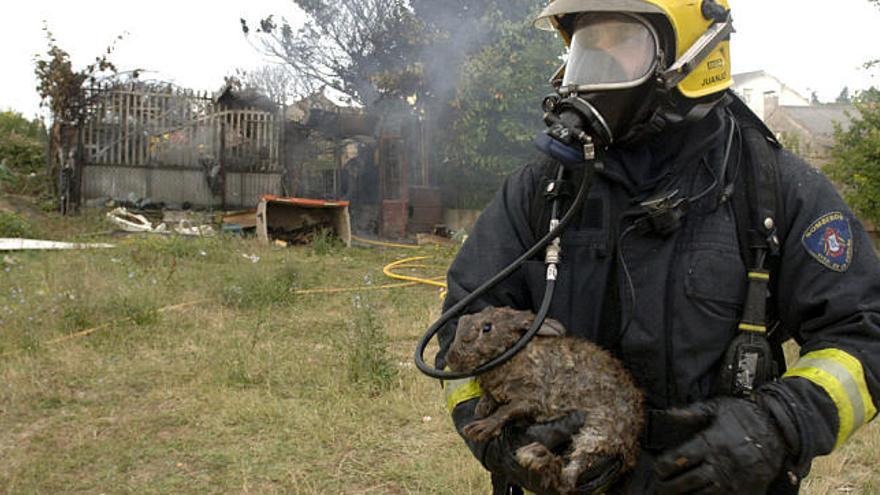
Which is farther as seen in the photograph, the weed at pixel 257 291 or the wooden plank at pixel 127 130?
the wooden plank at pixel 127 130

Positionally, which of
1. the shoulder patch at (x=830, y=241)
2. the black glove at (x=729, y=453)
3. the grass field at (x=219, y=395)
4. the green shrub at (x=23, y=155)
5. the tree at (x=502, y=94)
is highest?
the tree at (x=502, y=94)

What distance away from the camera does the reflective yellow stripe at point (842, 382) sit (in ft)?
4.70

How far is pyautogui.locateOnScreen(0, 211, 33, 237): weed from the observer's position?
1074 centimetres

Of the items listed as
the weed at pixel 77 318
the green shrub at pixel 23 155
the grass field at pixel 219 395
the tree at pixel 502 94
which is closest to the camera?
the grass field at pixel 219 395

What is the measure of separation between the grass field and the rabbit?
6.34 feet

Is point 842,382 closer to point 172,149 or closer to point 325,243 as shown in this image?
point 325,243

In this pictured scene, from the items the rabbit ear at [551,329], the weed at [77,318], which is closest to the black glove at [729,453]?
the rabbit ear at [551,329]

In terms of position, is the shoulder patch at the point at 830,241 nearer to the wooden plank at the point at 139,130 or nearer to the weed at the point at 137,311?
the weed at the point at 137,311

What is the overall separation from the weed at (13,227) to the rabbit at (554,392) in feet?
36.7

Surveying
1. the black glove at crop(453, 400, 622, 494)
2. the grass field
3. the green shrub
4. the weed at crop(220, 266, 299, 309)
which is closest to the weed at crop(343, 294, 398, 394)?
the grass field

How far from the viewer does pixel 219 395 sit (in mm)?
4477

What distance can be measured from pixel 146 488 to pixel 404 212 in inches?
472

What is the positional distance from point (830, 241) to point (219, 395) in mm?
3815

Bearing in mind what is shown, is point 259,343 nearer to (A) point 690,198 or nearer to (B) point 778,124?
(A) point 690,198
